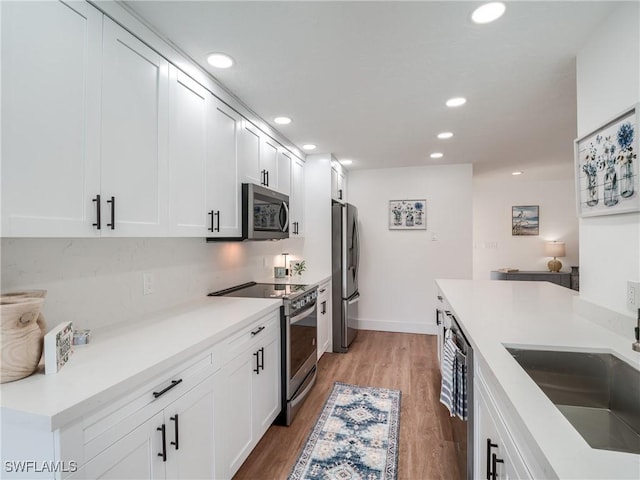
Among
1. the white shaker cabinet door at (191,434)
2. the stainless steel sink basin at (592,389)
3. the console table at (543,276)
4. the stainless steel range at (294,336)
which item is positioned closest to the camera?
the stainless steel sink basin at (592,389)

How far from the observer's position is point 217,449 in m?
1.58

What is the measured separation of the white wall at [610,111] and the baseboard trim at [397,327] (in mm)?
3026

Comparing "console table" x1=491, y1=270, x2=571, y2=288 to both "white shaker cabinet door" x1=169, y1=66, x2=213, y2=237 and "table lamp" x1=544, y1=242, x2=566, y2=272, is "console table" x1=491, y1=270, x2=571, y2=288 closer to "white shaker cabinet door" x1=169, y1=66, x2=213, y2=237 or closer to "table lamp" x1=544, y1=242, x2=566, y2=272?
"table lamp" x1=544, y1=242, x2=566, y2=272

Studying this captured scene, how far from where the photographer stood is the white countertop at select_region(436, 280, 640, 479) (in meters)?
0.67

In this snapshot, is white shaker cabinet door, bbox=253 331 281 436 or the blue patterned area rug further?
white shaker cabinet door, bbox=253 331 281 436

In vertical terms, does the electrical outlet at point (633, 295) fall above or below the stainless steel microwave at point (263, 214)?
below

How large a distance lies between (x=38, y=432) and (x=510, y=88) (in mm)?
2945

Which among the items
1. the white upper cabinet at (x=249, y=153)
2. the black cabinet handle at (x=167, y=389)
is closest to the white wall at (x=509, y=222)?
the white upper cabinet at (x=249, y=153)

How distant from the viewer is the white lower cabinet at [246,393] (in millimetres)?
1636

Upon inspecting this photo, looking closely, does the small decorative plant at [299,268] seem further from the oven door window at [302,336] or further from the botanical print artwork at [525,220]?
the botanical print artwork at [525,220]

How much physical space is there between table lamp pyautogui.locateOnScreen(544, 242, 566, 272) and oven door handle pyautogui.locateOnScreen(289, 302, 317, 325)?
5.22 meters

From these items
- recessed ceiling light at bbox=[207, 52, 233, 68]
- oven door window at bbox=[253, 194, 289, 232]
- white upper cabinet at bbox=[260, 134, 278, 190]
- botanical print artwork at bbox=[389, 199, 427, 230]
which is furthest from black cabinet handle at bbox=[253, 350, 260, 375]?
botanical print artwork at bbox=[389, 199, 427, 230]

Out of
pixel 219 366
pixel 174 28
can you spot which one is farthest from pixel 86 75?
pixel 219 366

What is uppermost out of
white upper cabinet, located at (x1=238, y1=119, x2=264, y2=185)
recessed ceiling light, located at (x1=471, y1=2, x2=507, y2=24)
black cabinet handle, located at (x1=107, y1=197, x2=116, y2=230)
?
recessed ceiling light, located at (x1=471, y1=2, x2=507, y2=24)
